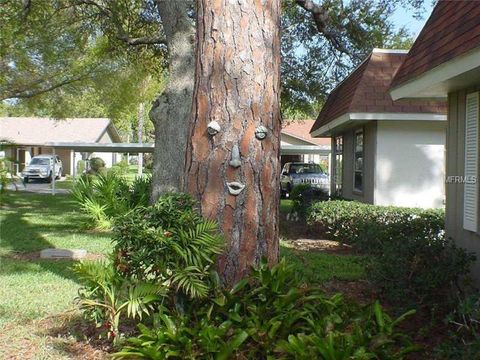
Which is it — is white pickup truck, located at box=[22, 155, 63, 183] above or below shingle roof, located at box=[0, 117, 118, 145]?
below

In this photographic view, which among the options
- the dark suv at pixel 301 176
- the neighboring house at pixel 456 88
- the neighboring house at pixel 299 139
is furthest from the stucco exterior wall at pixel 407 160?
the neighboring house at pixel 299 139

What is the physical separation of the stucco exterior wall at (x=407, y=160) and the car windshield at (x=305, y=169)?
44.8 ft

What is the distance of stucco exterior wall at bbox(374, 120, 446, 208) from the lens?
12.9 meters

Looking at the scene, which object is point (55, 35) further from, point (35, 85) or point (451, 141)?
point (451, 141)

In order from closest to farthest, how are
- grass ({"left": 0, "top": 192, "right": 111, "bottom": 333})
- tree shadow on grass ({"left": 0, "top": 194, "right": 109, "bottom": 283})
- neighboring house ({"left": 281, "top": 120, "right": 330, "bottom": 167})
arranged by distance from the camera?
grass ({"left": 0, "top": 192, "right": 111, "bottom": 333}) < tree shadow on grass ({"left": 0, "top": 194, "right": 109, "bottom": 283}) < neighboring house ({"left": 281, "top": 120, "right": 330, "bottom": 167})

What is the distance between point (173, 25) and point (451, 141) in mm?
7925

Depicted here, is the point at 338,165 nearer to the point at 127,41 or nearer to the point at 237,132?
the point at 127,41

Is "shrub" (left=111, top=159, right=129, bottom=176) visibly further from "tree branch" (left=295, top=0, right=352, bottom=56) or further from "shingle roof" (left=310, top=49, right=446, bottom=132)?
"shingle roof" (left=310, top=49, right=446, bottom=132)

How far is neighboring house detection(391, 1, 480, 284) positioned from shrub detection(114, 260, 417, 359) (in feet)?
9.06

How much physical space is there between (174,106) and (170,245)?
28.4ft

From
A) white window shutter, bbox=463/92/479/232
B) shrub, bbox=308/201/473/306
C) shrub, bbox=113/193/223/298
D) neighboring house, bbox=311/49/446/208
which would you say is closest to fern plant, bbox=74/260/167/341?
shrub, bbox=113/193/223/298

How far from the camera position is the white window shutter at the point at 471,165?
6.89 m

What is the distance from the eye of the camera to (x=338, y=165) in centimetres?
1753

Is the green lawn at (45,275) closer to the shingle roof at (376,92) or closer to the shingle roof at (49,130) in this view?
the shingle roof at (376,92)
